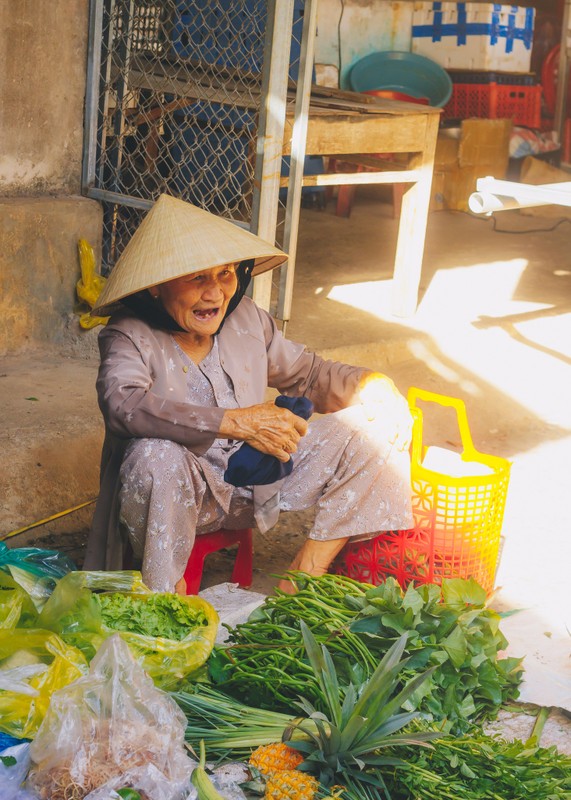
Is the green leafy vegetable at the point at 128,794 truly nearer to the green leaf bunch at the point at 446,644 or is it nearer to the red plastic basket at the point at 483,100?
the green leaf bunch at the point at 446,644

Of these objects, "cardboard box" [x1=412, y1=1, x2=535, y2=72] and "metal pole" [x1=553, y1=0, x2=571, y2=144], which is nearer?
"cardboard box" [x1=412, y1=1, x2=535, y2=72]

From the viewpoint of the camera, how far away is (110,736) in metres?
1.94

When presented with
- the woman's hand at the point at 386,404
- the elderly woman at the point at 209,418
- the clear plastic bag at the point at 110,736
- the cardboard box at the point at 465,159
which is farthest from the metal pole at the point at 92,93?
the cardboard box at the point at 465,159

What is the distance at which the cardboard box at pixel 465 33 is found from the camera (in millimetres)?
9014

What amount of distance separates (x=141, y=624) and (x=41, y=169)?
267cm

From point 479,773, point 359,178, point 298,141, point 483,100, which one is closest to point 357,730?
point 479,773

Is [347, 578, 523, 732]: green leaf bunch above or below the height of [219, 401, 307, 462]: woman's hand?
below

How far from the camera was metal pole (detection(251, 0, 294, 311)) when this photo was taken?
3762mm

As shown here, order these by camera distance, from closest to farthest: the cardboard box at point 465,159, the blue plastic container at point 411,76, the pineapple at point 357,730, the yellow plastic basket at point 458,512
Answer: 1. the pineapple at point 357,730
2. the yellow plastic basket at point 458,512
3. the cardboard box at point 465,159
4. the blue plastic container at point 411,76

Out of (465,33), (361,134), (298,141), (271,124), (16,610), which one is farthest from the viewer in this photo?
(465,33)

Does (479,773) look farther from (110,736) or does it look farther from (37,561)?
(37,561)

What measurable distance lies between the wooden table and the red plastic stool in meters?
1.79

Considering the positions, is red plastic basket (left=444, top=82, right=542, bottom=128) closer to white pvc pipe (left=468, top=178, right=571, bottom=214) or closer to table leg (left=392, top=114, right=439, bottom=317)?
table leg (left=392, top=114, right=439, bottom=317)

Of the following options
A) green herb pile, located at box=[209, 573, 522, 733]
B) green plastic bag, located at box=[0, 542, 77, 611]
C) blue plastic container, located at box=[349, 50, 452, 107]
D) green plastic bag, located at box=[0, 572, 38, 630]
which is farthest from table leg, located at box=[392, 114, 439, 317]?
blue plastic container, located at box=[349, 50, 452, 107]
